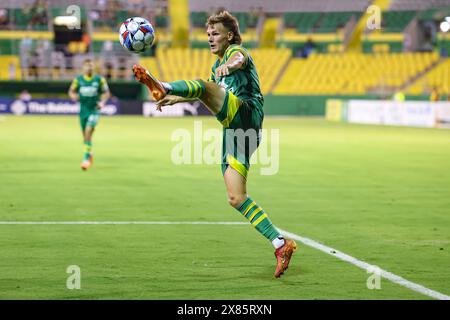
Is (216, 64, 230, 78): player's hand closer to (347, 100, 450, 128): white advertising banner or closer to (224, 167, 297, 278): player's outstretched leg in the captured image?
(224, 167, 297, 278): player's outstretched leg

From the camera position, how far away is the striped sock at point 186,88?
7098 mm

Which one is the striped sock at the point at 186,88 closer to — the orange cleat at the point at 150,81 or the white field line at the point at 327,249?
the orange cleat at the point at 150,81

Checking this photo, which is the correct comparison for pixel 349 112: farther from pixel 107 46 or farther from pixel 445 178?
pixel 445 178

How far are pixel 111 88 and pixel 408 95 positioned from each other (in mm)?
18500

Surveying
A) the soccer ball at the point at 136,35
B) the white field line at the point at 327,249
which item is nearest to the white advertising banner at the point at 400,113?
the white field line at the point at 327,249

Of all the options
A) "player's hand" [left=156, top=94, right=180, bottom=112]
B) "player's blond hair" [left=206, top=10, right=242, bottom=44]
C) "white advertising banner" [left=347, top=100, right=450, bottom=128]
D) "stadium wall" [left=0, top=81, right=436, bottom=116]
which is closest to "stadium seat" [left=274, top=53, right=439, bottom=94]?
"stadium wall" [left=0, top=81, right=436, bottom=116]

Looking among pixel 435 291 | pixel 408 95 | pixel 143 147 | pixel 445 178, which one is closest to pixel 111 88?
pixel 408 95

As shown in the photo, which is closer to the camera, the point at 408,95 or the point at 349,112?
the point at 349,112

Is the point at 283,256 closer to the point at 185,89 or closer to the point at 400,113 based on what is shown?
the point at 185,89

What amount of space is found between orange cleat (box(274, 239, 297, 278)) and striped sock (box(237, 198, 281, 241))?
0.58 feet

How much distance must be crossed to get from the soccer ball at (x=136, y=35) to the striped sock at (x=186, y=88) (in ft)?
5.19

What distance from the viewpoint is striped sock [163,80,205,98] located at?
7.10 metres

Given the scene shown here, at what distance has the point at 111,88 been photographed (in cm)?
5316

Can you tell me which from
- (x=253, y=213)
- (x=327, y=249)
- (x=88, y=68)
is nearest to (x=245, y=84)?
(x=253, y=213)
